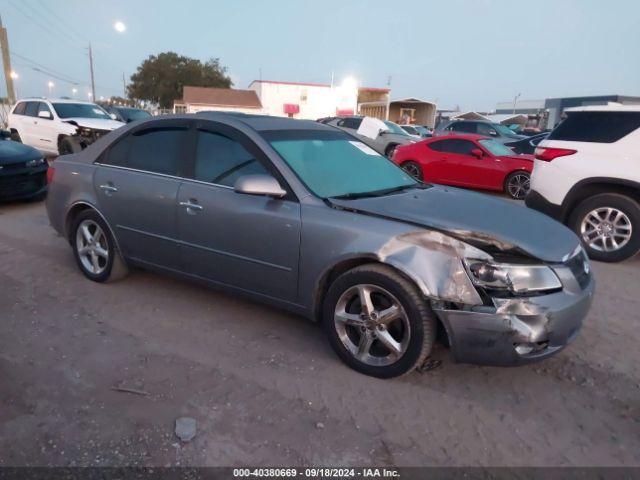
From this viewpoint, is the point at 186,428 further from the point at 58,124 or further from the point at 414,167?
the point at 58,124

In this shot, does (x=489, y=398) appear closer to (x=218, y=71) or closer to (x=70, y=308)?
(x=70, y=308)

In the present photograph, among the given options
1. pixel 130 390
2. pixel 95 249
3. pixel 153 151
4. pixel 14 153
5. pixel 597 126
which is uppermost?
pixel 597 126

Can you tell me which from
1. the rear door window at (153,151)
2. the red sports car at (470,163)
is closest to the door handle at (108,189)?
the rear door window at (153,151)

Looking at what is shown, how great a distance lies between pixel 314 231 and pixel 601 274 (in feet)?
12.5

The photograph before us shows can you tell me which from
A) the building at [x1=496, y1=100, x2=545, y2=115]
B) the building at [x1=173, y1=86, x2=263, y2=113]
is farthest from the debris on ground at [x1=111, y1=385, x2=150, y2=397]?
the building at [x1=496, y1=100, x2=545, y2=115]

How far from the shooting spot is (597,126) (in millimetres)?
5781

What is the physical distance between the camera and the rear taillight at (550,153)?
19.3ft

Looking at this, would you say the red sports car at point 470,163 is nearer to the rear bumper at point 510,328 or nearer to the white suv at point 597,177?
the white suv at point 597,177

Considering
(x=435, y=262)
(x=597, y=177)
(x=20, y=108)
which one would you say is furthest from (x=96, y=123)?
(x=435, y=262)

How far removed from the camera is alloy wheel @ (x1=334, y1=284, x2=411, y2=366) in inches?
115

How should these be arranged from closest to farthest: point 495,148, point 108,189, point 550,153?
point 108,189 → point 550,153 → point 495,148

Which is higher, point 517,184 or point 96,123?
point 96,123

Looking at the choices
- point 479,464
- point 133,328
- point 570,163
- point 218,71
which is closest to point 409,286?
point 479,464

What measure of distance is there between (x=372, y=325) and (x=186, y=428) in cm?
121
